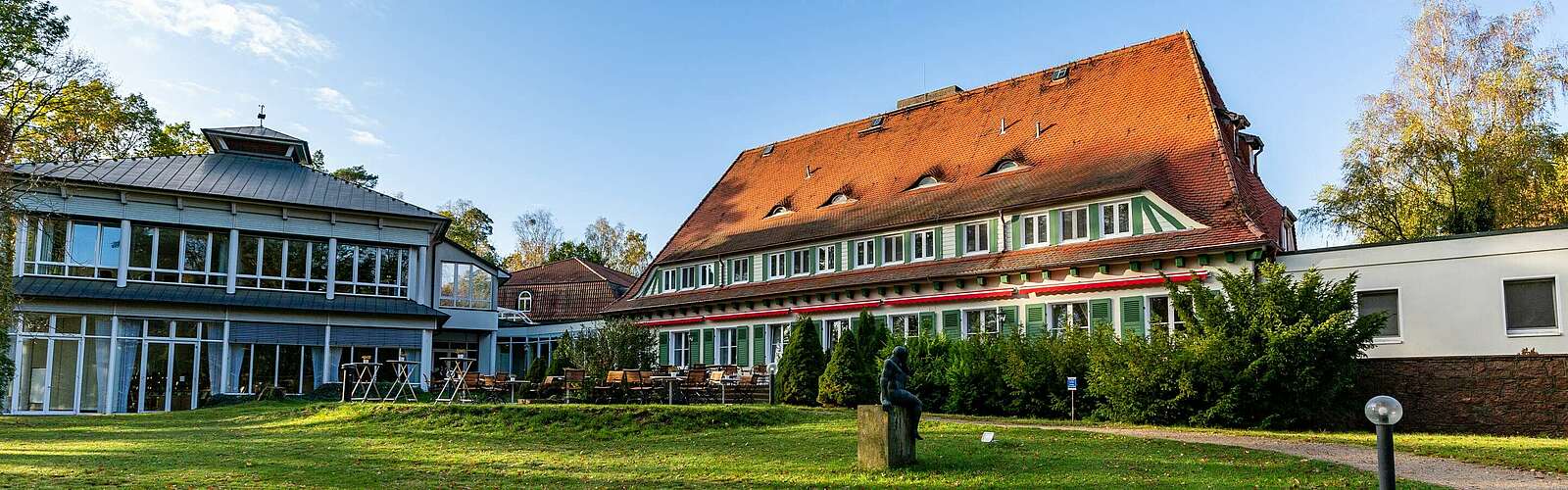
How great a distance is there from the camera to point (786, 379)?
83.5ft

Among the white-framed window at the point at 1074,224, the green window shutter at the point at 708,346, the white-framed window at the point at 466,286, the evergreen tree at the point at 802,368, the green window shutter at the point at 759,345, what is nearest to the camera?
the evergreen tree at the point at 802,368

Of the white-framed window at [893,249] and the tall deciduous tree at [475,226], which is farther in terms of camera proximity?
the tall deciduous tree at [475,226]

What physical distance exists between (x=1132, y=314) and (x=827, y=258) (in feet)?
36.2

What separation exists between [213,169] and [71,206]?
15.3ft

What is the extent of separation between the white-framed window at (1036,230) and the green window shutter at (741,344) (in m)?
11.1

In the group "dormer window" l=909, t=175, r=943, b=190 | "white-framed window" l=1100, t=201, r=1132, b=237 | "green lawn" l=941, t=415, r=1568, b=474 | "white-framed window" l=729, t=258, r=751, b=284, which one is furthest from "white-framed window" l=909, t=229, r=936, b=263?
"green lawn" l=941, t=415, r=1568, b=474

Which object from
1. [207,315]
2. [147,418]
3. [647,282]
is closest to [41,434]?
[147,418]

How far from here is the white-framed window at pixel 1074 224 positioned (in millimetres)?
27500

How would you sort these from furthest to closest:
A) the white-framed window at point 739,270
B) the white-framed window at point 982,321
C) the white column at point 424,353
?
the white-framed window at point 739,270
the white column at point 424,353
the white-framed window at point 982,321

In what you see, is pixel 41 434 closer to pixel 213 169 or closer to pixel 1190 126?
pixel 213 169

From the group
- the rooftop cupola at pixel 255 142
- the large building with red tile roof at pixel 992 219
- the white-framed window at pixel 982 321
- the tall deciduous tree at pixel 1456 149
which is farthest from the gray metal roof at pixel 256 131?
the tall deciduous tree at pixel 1456 149

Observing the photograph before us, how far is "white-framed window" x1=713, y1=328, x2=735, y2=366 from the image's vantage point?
37.2m

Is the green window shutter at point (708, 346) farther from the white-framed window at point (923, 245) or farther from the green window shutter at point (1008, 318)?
the green window shutter at point (1008, 318)

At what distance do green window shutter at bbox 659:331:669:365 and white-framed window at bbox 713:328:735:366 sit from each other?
122 inches
